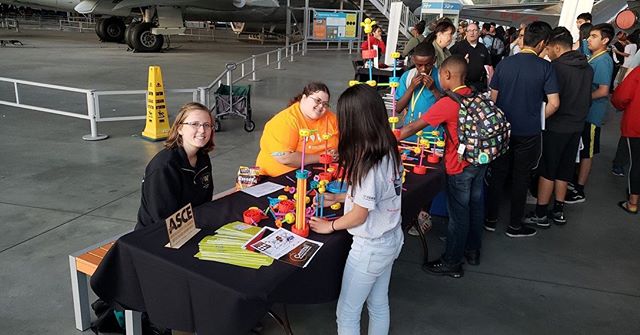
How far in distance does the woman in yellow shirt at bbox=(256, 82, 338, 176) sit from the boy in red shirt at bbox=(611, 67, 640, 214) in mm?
3500

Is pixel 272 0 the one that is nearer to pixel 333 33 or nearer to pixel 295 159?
pixel 333 33

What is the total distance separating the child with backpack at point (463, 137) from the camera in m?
3.28

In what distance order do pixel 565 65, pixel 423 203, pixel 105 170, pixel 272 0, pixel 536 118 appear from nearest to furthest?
pixel 423 203 < pixel 536 118 < pixel 565 65 < pixel 105 170 < pixel 272 0

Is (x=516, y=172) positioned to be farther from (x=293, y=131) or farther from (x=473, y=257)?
(x=293, y=131)

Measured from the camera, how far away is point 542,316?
3.22 metres

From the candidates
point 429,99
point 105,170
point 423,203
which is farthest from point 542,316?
point 105,170

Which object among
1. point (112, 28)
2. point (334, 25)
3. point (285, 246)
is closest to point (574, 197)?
point (285, 246)

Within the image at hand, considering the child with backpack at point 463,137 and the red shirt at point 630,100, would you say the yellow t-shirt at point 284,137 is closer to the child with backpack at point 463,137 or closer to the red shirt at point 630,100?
the child with backpack at point 463,137

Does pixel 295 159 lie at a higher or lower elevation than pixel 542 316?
higher

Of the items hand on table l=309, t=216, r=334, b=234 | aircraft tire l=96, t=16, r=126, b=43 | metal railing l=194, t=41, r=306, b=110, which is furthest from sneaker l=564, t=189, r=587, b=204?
aircraft tire l=96, t=16, r=126, b=43

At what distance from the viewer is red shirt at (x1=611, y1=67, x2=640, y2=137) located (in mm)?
4922

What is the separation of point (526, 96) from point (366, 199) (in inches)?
98.7

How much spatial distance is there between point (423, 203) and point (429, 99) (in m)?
1.31

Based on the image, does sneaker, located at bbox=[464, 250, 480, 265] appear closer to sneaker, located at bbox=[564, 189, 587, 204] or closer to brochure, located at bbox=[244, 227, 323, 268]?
brochure, located at bbox=[244, 227, 323, 268]
